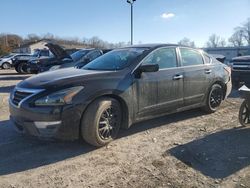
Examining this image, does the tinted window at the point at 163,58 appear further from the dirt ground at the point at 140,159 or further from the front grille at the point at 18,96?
the front grille at the point at 18,96

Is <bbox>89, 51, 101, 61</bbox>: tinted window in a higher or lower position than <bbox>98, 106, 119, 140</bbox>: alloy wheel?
higher

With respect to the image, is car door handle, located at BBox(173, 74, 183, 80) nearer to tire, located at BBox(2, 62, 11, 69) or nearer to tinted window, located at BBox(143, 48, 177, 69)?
tinted window, located at BBox(143, 48, 177, 69)

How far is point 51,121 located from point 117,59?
199 cm

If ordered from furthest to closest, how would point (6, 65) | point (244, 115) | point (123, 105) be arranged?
point (6, 65) → point (244, 115) → point (123, 105)

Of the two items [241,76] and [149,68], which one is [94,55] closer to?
[241,76]

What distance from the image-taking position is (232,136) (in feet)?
18.6

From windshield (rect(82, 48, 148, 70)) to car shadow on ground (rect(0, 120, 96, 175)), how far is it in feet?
4.84

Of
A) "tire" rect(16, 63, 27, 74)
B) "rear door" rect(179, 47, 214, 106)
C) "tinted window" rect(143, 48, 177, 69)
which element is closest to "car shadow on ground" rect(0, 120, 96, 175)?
"tinted window" rect(143, 48, 177, 69)

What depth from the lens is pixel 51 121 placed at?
4.52 metres

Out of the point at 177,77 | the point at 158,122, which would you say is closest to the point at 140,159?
the point at 158,122

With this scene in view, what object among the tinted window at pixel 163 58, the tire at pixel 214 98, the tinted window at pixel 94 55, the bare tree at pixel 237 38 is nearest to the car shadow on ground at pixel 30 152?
the tinted window at pixel 163 58

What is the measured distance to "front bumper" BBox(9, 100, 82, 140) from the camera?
14.8 feet

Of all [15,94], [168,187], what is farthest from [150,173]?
[15,94]

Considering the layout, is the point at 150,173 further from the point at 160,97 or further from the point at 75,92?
the point at 160,97
